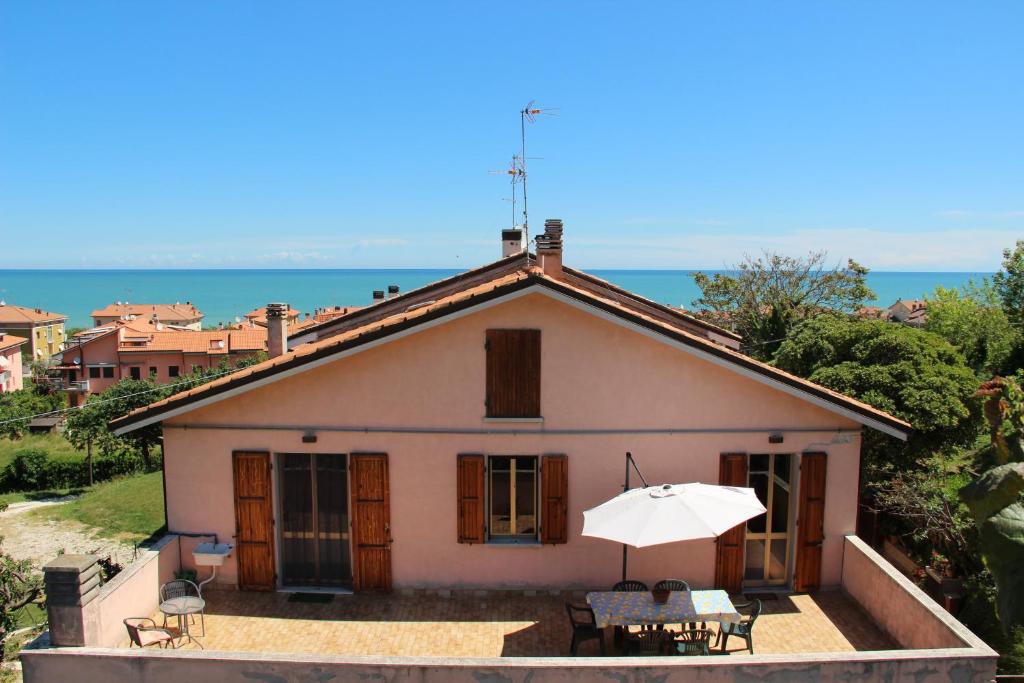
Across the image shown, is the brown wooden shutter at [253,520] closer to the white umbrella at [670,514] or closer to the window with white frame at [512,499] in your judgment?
the window with white frame at [512,499]

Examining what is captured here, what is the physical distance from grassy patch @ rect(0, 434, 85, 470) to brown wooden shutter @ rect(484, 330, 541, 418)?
3021 centimetres

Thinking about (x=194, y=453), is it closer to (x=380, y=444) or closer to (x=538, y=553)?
(x=380, y=444)

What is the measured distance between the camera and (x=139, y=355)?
210 ft

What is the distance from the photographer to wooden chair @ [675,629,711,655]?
8.41 meters

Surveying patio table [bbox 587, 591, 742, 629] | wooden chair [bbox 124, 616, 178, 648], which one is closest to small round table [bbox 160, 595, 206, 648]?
wooden chair [bbox 124, 616, 178, 648]

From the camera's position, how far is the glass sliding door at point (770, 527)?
1102cm

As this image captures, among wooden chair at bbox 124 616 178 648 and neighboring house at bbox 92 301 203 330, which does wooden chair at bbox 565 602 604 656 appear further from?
neighboring house at bbox 92 301 203 330

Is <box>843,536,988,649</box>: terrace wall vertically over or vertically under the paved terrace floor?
over

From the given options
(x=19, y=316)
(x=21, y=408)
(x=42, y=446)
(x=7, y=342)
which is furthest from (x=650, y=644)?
(x=19, y=316)

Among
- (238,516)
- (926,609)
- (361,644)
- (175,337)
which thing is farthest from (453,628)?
(175,337)

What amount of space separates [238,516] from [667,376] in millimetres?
7113

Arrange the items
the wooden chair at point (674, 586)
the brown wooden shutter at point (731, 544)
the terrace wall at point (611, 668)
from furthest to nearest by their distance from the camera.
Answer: the brown wooden shutter at point (731, 544)
the wooden chair at point (674, 586)
the terrace wall at point (611, 668)

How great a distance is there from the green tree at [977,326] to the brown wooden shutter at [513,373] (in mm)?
13936

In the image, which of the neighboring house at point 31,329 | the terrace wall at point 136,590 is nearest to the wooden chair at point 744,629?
the terrace wall at point 136,590
